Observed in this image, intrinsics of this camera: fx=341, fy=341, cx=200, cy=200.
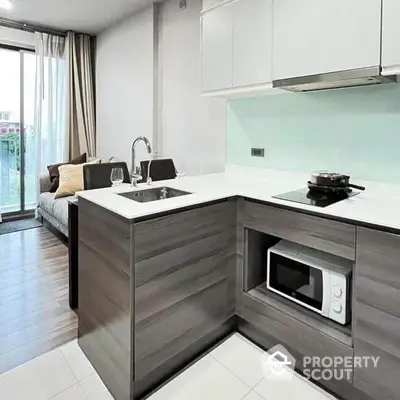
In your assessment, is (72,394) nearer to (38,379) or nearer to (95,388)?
(95,388)

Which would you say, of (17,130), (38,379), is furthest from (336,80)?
(17,130)

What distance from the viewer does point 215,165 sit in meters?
3.38

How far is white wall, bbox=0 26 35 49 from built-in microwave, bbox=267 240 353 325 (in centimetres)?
465

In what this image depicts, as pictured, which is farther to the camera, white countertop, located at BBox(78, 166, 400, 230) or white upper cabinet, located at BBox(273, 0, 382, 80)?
white upper cabinet, located at BBox(273, 0, 382, 80)

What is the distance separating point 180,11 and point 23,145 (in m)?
3.12

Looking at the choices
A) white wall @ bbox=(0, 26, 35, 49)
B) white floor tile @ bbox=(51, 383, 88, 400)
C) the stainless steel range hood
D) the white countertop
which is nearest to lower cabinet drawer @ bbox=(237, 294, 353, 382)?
the white countertop

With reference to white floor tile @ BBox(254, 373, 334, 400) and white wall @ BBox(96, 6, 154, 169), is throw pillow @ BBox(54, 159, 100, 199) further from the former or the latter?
white floor tile @ BBox(254, 373, 334, 400)

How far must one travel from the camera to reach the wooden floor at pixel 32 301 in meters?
2.09

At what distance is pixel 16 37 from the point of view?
15.3 ft

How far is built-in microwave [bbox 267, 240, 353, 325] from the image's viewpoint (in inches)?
68.6

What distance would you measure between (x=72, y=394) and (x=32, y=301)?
113cm

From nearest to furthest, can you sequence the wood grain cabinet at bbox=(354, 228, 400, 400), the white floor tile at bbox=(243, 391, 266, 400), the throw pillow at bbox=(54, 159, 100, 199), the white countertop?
the wood grain cabinet at bbox=(354, 228, 400, 400) < the white countertop < the white floor tile at bbox=(243, 391, 266, 400) < the throw pillow at bbox=(54, 159, 100, 199)

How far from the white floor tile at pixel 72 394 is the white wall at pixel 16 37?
15.3 feet

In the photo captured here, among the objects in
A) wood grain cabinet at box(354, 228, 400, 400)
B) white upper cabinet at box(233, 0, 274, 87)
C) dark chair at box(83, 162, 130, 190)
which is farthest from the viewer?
dark chair at box(83, 162, 130, 190)
